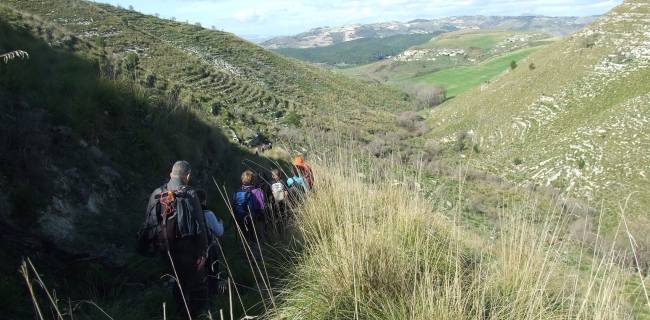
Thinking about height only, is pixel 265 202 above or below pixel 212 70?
below

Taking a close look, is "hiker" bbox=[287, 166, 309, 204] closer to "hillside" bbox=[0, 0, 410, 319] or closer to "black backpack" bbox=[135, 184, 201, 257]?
"hillside" bbox=[0, 0, 410, 319]

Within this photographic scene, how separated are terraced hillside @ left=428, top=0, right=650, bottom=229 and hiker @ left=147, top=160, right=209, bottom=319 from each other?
23.2 meters

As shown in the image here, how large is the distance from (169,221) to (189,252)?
0.33 m

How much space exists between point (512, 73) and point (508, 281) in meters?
54.3

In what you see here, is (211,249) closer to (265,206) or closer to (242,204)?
(242,204)

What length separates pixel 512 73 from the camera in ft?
164

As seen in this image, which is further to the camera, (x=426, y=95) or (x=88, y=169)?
(x=426, y=95)

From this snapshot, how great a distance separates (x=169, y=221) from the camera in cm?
304

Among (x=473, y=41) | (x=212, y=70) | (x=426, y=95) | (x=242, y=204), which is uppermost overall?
(x=212, y=70)

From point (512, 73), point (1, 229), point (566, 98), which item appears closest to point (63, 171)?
point (1, 229)

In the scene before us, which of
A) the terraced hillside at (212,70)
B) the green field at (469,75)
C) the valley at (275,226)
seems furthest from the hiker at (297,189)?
the green field at (469,75)

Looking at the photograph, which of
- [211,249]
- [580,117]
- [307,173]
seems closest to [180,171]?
[211,249]

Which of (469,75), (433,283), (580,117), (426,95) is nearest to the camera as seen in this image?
(433,283)

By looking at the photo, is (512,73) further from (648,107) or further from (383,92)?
(383,92)
